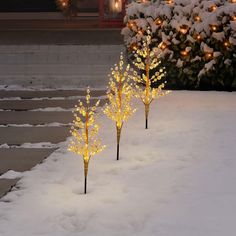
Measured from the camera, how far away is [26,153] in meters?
7.55

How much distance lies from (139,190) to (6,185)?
1.49 m

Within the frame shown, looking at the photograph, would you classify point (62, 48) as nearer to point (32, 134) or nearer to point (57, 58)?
point (57, 58)

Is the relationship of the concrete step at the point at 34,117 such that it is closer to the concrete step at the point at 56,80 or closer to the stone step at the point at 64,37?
the concrete step at the point at 56,80

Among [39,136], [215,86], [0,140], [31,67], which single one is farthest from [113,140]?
[31,67]

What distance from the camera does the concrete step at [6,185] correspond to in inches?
236

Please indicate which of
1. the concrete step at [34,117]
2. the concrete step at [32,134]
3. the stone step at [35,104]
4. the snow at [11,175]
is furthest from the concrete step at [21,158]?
the stone step at [35,104]

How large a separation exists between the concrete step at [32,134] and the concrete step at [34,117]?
1.58ft

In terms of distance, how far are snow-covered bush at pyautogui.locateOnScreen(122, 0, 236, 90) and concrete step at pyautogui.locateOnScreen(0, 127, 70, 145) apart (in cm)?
429

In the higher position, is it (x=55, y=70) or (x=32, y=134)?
(x=55, y=70)

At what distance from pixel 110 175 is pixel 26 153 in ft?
5.11

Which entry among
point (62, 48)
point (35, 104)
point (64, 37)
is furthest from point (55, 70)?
point (64, 37)

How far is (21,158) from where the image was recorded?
7.30 meters

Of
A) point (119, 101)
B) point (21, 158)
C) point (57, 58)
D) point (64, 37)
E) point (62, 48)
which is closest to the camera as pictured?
point (21, 158)

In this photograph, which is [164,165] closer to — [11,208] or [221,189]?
[221,189]
